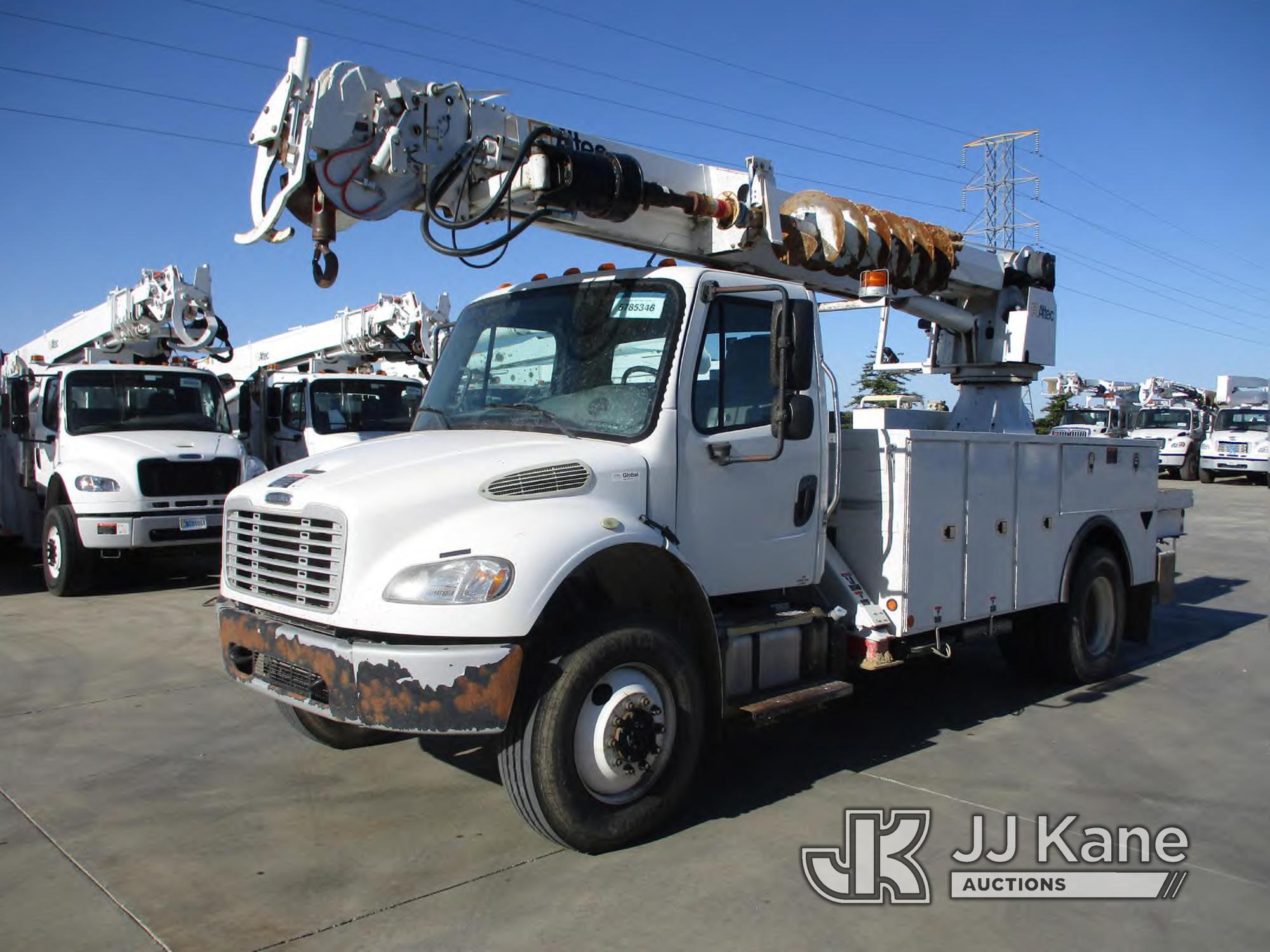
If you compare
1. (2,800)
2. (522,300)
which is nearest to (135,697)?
(2,800)

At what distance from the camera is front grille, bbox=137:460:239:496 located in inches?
430

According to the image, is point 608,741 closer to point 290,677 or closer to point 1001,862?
point 290,677

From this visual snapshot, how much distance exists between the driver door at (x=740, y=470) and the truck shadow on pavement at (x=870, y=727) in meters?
1.00

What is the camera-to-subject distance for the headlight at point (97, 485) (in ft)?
35.3

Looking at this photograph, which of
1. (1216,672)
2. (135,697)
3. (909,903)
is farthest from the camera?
(1216,672)

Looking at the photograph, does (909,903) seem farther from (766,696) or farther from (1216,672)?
(1216,672)

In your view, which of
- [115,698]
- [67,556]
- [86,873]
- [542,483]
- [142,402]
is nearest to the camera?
[86,873]

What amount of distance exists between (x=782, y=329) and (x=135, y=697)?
16.0ft

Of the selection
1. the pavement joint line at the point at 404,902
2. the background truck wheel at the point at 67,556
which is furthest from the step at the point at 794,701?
the background truck wheel at the point at 67,556

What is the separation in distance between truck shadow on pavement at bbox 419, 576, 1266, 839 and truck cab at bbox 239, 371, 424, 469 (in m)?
8.98

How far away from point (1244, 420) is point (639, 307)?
3099 cm

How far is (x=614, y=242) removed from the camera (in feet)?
20.2

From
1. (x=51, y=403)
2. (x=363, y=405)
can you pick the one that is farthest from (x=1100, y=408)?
(x=51, y=403)

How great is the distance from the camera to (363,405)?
1482 centimetres
